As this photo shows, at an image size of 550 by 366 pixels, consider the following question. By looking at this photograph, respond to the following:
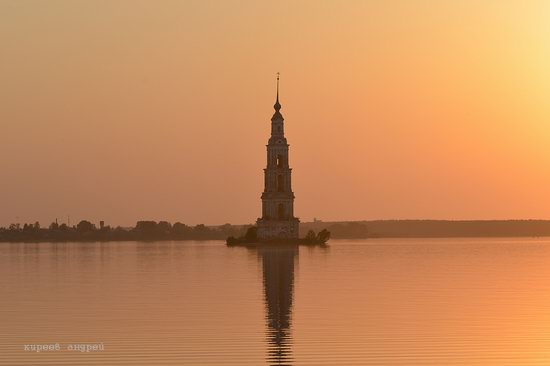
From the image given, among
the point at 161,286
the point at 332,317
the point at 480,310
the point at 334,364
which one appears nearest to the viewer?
the point at 334,364

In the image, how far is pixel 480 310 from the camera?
54750mm

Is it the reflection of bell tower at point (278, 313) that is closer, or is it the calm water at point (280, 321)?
the calm water at point (280, 321)

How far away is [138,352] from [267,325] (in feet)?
30.7

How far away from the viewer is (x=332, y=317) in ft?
169

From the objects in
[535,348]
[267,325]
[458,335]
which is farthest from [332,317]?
[535,348]

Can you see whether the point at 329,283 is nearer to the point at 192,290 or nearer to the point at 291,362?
the point at 192,290

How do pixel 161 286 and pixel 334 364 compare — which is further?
pixel 161 286

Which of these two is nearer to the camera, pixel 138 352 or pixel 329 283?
pixel 138 352

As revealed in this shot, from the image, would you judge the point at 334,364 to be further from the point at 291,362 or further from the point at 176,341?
the point at 176,341

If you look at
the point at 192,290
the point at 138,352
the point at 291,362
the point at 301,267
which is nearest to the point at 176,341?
the point at 138,352

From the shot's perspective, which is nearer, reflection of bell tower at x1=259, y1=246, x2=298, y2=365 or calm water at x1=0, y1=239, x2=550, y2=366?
calm water at x1=0, y1=239, x2=550, y2=366

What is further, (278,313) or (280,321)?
(278,313)

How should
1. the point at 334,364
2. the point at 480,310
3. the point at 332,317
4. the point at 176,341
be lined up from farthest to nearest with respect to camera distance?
the point at 480,310
the point at 332,317
the point at 176,341
the point at 334,364

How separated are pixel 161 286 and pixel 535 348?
37.4 m
